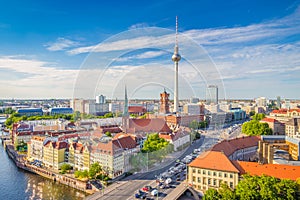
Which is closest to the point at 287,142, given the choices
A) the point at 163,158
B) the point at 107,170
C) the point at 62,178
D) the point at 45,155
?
the point at 163,158

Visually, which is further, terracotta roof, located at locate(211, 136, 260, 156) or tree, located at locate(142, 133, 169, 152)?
tree, located at locate(142, 133, 169, 152)

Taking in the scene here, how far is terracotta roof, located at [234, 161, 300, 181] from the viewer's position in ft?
27.8

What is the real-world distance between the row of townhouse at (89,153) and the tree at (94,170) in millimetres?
426

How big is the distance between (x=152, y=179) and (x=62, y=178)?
16.6 ft

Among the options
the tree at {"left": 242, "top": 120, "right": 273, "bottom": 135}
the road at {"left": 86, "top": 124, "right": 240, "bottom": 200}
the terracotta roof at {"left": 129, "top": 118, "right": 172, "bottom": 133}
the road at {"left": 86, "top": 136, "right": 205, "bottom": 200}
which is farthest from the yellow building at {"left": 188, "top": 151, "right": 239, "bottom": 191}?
the tree at {"left": 242, "top": 120, "right": 273, "bottom": 135}

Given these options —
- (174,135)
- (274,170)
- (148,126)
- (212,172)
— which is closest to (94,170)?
(212,172)

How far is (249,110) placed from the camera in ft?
169

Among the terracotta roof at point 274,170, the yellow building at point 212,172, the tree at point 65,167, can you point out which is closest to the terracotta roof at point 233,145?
the yellow building at point 212,172

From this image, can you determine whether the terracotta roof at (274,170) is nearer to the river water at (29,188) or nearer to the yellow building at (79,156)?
the river water at (29,188)

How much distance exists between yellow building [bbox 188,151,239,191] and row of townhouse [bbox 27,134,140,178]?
13.5 ft

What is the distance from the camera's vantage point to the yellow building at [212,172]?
30.6 ft

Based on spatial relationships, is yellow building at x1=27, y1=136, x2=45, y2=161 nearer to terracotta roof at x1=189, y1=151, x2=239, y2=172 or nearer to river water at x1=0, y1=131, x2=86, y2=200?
river water at x1=0, y1=131, x2=86, y2=200

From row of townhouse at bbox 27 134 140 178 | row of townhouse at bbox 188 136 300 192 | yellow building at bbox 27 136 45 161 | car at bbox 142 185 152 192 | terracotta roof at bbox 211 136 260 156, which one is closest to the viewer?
row of townhouse at bbox 188 136 300 192

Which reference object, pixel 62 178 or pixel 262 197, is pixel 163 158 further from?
pixel 262 197
